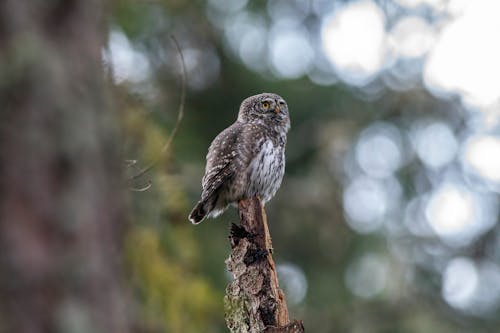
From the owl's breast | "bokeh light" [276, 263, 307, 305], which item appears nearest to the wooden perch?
the owl's breast

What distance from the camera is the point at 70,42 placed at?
272cm

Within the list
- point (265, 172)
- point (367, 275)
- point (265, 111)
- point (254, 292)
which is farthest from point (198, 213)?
point (367, 275)

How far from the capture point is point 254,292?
4.92m

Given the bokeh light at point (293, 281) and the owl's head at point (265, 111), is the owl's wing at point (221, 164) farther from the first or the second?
the bokeh light at point (293, 281)

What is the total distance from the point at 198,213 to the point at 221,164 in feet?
1.37

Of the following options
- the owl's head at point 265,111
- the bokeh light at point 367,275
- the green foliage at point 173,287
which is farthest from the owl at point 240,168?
the bokeh light at point 367,275

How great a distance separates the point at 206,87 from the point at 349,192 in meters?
2.88

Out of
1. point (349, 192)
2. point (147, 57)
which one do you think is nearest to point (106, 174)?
point (147, 57)

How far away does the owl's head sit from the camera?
24.8 feet

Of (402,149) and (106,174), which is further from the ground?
(402,149)

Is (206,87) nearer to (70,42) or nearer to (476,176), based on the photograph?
(476,176)

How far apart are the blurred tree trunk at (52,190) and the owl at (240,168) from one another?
Result: 4221 mm

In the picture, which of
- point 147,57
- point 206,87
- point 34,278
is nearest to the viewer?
point 34,278

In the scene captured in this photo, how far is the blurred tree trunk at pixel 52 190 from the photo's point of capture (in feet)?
8.18
